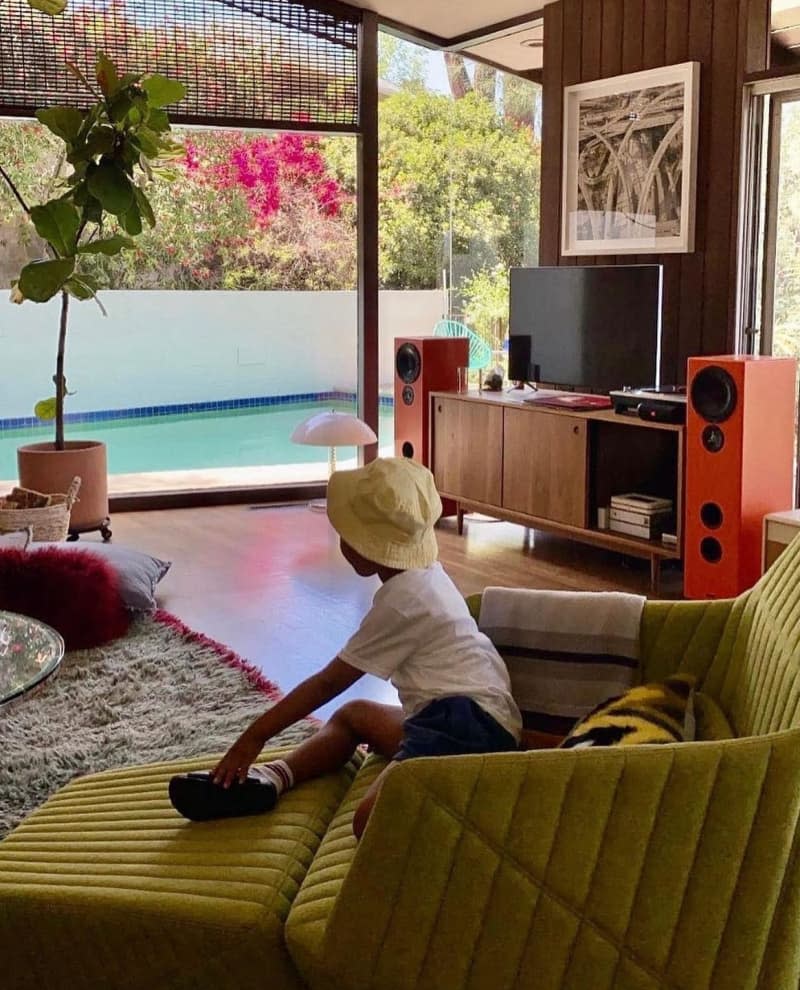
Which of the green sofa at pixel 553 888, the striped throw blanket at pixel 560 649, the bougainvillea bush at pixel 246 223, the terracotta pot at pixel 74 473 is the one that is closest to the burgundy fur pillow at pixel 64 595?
the terracotta pot at pixel 74 473

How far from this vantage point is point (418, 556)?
206cm

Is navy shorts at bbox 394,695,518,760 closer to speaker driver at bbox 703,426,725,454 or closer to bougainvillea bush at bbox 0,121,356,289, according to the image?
speaker driver at bbox 703,426,725,454

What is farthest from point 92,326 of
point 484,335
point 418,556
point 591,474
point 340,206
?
point 418,556

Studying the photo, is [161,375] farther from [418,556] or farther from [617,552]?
[418,556]

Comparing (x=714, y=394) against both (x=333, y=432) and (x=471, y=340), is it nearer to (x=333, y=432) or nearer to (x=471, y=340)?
(x=333, y=432)

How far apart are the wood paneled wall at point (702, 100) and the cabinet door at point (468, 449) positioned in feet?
2.68

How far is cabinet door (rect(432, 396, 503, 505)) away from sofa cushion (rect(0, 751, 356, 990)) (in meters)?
3.58

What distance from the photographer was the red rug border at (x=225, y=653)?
345 cm

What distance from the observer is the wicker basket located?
196 inches

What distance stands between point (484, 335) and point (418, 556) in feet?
15.1

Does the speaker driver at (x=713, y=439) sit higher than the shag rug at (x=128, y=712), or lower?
higher

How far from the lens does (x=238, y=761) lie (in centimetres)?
196

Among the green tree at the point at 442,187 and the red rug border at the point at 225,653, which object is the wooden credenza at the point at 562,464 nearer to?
the green tree at the point at 442,187

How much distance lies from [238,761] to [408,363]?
4.19 m
